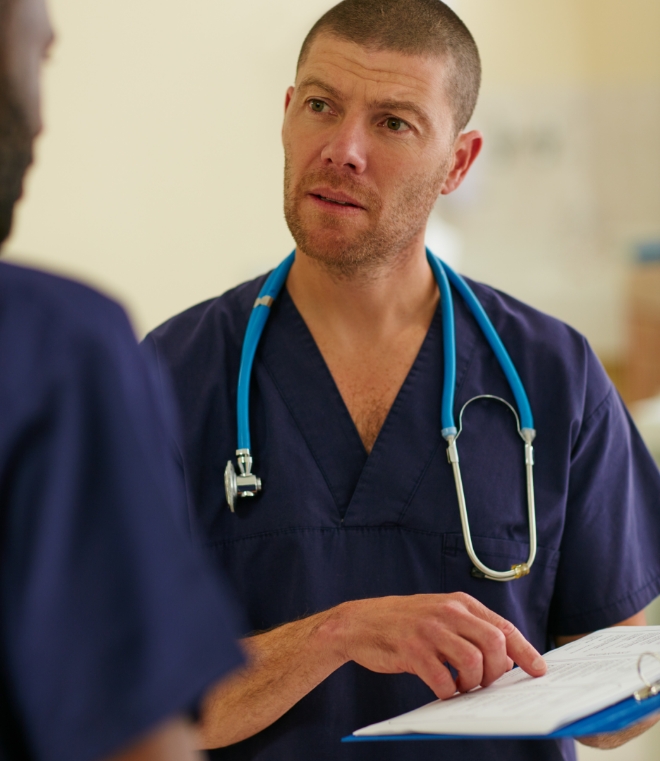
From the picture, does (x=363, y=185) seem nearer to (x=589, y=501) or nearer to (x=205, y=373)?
(x=205, y=373)

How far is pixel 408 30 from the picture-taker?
1.37 m

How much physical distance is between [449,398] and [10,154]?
90 cm

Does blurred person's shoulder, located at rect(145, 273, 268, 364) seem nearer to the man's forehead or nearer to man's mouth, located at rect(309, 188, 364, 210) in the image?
man's mouth, located at rect(309, 188, 364, 210)

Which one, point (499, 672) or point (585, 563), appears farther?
point (585, 563)

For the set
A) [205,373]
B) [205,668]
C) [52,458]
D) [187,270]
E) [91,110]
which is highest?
[91,110]

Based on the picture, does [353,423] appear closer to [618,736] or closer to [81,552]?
[618,736]

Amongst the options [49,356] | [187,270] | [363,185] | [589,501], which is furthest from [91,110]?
[49,356]

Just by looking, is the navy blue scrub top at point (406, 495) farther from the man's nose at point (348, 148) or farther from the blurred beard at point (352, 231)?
the man's nose at point (348, 148)

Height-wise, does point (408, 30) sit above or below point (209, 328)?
above

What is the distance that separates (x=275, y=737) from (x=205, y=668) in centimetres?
78

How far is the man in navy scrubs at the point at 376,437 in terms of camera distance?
1.16 m

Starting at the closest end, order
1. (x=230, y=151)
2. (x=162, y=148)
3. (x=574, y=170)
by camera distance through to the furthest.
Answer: (x=162, y=148)
(x=230, y=151)
(x=574, y=170)

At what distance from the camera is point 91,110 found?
3.61 metres

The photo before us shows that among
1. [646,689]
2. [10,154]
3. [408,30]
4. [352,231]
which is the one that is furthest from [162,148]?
[10,154]
